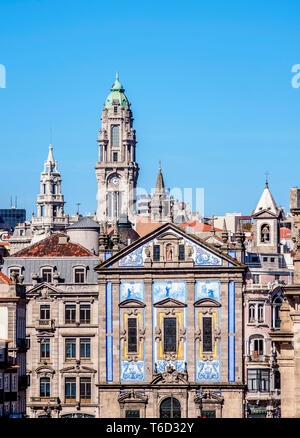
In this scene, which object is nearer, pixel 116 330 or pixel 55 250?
pixel 116 330

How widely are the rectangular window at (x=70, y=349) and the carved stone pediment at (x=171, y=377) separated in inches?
294

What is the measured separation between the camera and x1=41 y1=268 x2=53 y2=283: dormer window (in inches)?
4434

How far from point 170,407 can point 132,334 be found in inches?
229

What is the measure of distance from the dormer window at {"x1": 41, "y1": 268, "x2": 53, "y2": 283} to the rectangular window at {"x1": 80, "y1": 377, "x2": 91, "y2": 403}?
798cm

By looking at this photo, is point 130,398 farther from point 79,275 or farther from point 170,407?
point 79,275

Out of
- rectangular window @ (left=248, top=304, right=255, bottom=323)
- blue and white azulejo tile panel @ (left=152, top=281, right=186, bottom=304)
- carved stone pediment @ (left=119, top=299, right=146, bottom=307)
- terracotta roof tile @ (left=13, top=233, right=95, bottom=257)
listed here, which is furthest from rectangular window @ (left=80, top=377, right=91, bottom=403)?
rectangular window @ (left=248, top=304, right=255, bottom=323)

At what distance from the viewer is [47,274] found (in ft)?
371

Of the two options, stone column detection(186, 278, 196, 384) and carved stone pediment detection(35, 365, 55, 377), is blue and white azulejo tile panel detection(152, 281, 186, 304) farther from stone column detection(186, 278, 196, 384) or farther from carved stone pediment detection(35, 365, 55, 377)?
carved stone pediment detection(35, 365, 55, 377)

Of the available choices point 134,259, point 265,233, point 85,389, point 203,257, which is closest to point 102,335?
point 85,389

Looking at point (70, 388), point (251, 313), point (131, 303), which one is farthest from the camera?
point (251, 313)

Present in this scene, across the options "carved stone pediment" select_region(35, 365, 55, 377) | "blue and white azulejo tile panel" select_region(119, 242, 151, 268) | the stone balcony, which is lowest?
"carved stone pediment" select_region(35, 365, 55, 377)

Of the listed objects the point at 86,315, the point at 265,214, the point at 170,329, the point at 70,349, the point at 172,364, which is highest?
the point at 265,214

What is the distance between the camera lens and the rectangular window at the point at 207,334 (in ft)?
349
